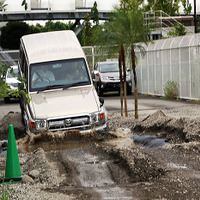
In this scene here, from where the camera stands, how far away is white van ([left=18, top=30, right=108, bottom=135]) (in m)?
13.9

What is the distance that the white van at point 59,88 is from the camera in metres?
13.9

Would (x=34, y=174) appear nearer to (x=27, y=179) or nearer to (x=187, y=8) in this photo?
(x=27, y=179)

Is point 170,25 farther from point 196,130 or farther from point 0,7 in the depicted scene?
point 0,7

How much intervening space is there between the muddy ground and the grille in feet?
0.52

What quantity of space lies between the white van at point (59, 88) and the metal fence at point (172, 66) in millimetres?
3707

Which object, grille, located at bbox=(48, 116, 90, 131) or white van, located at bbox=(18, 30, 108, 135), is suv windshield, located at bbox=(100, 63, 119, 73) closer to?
white van, located at bbox=(18, 30, 108, 135)

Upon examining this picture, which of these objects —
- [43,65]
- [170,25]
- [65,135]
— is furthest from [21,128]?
[170,25]

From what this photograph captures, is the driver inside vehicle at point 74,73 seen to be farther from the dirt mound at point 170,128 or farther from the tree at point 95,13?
the tree at point 95,13

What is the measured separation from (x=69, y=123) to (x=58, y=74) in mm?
1902

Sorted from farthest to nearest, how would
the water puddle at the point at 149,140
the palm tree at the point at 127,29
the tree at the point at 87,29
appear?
the tree at the point at 87,29, the palm tree at the point at 127,29, the water puddle at the point at 149,140

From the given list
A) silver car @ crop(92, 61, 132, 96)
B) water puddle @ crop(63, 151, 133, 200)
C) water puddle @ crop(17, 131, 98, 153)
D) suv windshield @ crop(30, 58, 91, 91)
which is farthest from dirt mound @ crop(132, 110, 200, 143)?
silver car @ crop(92, 61, 132, 96)

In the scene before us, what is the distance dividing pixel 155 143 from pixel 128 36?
6492mm

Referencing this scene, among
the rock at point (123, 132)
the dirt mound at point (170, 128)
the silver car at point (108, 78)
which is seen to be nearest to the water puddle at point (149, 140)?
the dirt mound at point (170, 128)

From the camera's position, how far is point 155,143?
43.5ft
